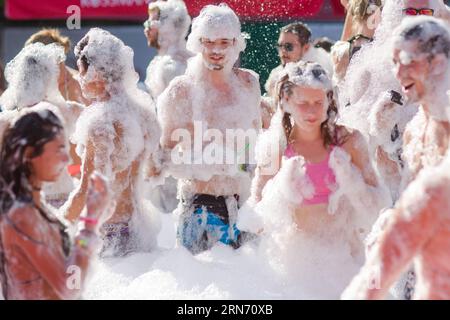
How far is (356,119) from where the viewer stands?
452 cm

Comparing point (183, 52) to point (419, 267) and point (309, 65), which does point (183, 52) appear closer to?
point (309, 65)

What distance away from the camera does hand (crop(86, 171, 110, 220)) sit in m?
2.38

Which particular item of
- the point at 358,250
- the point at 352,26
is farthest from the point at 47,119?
the point at 352,26

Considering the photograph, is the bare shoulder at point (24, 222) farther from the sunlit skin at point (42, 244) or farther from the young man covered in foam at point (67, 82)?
the young man covered in foam at point (67, 82)

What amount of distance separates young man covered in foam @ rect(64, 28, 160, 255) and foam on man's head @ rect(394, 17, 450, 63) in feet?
5.41

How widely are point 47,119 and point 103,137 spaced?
4.49 feet

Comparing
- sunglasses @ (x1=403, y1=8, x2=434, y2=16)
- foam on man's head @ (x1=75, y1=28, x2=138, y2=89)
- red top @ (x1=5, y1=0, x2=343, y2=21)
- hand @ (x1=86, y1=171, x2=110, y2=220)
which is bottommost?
hand @ (x1=86, y1=171, x2=110, y2=220)

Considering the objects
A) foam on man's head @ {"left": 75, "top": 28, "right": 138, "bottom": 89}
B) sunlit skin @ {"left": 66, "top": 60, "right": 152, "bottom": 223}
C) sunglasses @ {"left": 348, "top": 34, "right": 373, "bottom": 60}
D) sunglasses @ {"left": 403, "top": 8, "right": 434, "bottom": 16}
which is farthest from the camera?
sunglasses @ {"left": 348, "top": 34, "right": 373, "bottom": 60}

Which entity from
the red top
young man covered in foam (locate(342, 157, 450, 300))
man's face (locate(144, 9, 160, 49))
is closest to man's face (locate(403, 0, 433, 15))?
young man covered in foam (locate(342, 157, 450, 300))

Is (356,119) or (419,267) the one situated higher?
(356,119)

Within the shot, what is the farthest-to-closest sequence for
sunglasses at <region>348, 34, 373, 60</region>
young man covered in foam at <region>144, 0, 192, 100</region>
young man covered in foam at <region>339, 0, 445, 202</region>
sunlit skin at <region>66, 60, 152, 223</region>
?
young man covered in foam at <region>144, 0, 192, 100</region>, sunglasses at <region>348, 34, 373, 60</region>, young man covered in foam at <region>339, 0, 445, 202</region>, sunlit skin at <region>66, 60, 152, 223</region>

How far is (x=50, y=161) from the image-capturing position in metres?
2.37

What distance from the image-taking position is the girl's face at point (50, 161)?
2.36 metres

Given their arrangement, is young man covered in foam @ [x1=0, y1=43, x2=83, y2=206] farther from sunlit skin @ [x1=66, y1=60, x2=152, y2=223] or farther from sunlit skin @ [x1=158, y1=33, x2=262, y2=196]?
sunlit skin @ [x1=158, y1=33, x2=262, y2=196]
